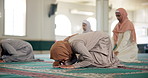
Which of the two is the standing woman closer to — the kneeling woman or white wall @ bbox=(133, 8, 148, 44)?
the kneeling woman

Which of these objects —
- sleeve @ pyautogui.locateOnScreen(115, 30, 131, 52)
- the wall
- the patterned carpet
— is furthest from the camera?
the wall

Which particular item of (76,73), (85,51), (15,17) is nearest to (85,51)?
(85,51)

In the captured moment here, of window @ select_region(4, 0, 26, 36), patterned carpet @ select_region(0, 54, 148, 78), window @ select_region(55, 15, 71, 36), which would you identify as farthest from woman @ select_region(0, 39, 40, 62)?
Answer: window @ select_region(55, 15, 71, 36)

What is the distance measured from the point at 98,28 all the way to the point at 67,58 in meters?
8.40

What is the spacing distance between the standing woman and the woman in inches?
70.9

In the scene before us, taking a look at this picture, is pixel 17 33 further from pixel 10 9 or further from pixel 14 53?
pixel 14 53

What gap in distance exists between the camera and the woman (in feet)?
16.1

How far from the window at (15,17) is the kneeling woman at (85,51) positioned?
662cm

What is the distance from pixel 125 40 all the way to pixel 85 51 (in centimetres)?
217

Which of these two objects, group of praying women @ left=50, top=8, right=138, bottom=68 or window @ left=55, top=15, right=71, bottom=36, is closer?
group of praying women @ left=50, top=8, right=138, bottom=68

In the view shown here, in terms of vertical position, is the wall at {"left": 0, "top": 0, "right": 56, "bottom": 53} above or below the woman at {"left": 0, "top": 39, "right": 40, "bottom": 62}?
above

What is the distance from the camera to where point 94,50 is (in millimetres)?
3518

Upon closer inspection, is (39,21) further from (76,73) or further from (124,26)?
(76,73)

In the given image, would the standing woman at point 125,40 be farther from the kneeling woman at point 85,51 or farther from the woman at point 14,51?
the woman at point 14,51
